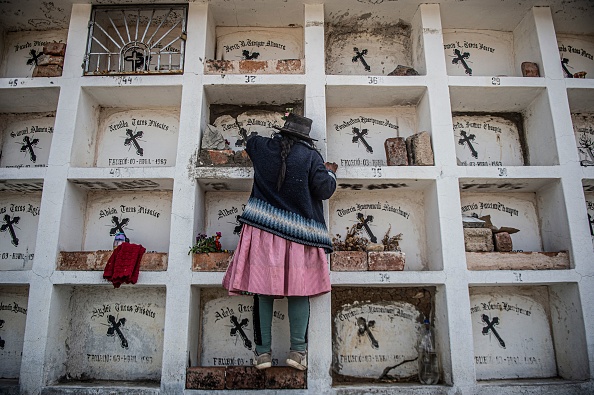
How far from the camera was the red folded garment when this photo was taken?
3.46 meters

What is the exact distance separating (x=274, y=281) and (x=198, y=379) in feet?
3.41

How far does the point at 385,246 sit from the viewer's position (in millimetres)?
3947

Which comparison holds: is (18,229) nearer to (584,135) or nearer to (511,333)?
(511,333)

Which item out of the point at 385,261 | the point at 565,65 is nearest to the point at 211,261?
the point at 385,261

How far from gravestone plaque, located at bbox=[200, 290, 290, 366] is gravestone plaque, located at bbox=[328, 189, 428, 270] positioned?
3.15ft

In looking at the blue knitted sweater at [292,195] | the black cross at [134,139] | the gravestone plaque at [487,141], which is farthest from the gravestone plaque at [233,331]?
Result: the gravestone plaque at [487,141]

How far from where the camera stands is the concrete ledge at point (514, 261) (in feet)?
12.0

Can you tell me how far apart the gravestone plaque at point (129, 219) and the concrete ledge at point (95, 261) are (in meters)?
0.40

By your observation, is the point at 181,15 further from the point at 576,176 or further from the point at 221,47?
the point at 576,176

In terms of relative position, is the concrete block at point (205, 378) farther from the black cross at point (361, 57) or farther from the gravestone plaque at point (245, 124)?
the black cross at point (361, 57)

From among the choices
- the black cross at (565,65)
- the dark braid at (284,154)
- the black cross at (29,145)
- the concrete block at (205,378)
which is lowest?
the concrete block at (205,378)

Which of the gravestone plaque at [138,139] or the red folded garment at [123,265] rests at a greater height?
the gravestone plaque at [138,139]

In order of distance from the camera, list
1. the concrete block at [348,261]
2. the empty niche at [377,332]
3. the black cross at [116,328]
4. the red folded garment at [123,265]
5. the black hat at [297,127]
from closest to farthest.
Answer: the black hat at [297,127], the red folded garment at [123,265], the concrete block at [348,261], the empty niche at [377,332], the black cross at [116,328]

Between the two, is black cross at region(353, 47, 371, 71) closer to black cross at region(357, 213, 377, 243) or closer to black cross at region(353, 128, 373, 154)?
black cross at region(353, 128, 373, 154)
